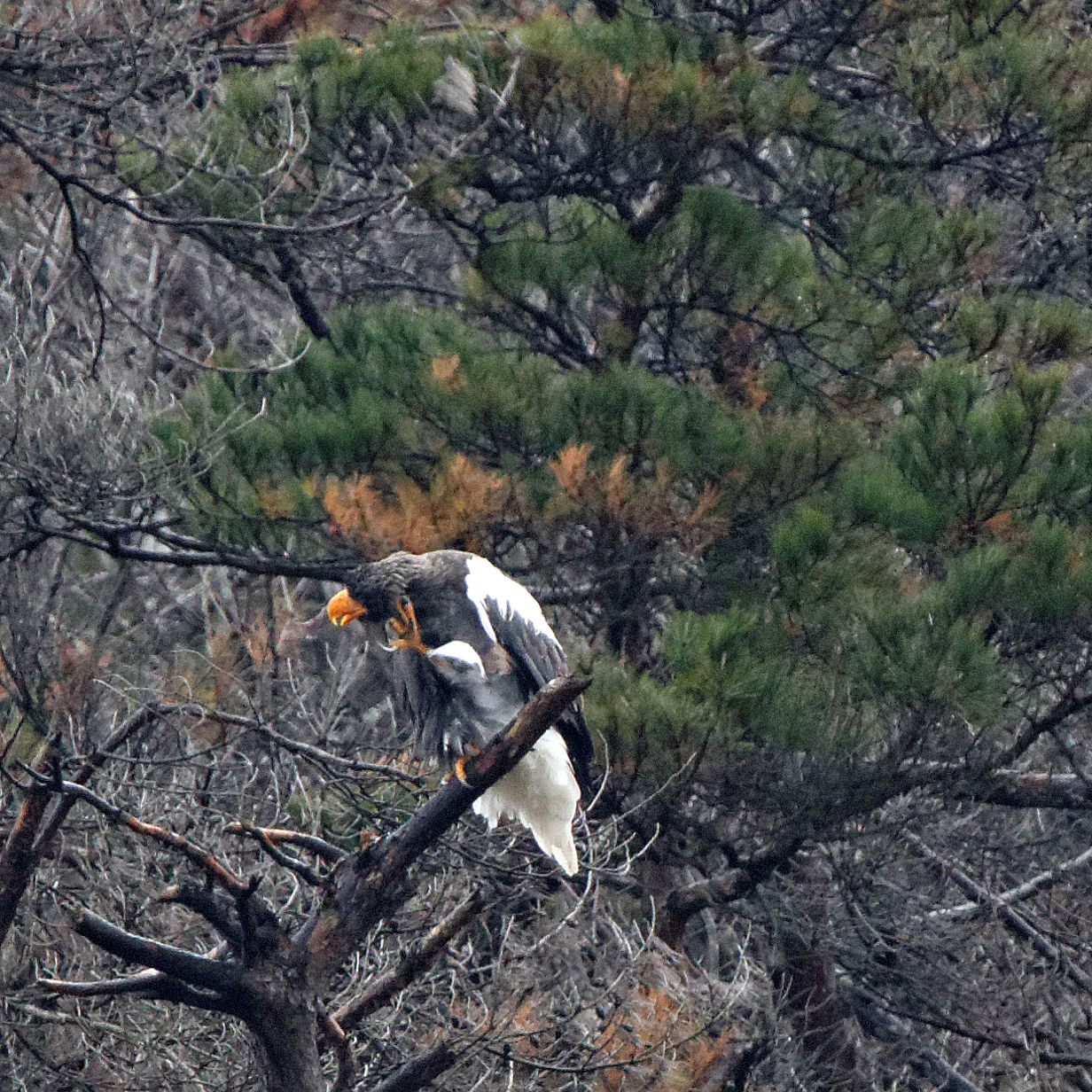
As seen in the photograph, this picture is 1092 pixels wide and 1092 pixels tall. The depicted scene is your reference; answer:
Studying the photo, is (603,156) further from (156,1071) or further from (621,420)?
(156,1071)

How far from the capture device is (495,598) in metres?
4.36

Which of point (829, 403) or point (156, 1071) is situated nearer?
point (156, 1071)

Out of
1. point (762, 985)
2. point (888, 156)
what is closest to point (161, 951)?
point (762, 985)

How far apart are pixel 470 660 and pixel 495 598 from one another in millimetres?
203

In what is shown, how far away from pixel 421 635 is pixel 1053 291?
3.51 m

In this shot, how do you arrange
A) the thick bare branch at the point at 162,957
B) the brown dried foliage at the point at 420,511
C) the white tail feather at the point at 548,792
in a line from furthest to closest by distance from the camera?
1. the brown dried foliage at the point at 420,511
2. the white tail feather at the point at 548,792
3. the thick bare branch at the point at 162,957

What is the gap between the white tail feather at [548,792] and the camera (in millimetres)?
4555

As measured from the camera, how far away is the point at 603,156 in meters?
5.75

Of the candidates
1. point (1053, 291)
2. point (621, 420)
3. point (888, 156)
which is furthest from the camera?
point (1053, 291)

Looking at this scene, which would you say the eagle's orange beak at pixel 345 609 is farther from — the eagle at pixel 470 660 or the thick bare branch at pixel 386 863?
the thick bare branch at pixel 386 863

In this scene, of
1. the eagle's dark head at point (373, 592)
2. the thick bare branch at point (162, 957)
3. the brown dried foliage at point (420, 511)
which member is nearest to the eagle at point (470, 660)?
the eagle's dark head at point (373, 592)

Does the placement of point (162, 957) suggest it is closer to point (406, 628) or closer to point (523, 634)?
point (406, 628)

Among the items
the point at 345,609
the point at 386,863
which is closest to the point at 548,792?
the point at 345,609

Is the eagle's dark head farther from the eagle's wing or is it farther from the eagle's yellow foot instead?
the eagle's wing
